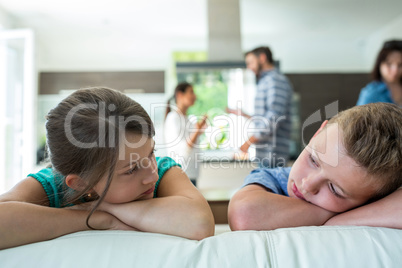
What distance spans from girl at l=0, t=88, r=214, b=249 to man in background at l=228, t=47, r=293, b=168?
5.12 feet

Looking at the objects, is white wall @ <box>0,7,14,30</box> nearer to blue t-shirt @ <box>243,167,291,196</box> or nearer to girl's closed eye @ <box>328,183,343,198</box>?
blue t-shirt @ <box>243,167,291,196</box>

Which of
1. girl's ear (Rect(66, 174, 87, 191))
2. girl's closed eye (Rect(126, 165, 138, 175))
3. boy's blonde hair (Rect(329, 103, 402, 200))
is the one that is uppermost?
boy's blonde hair (Rect(329, 103, 402, 200))

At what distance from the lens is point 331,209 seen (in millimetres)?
768

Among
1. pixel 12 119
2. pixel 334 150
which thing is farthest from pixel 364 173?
pixel 12 119

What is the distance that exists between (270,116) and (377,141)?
1.61 metres

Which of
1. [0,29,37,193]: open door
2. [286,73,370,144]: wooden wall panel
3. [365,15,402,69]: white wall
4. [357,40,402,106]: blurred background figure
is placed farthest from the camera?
[286,73,370,144]: wooden wall panel

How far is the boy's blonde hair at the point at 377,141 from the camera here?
2.20 feet

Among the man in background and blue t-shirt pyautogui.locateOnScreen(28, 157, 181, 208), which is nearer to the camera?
blue t-shirt pyautogui.locateOnScreen(28, 157, 181, 208)

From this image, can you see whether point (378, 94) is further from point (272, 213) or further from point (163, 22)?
point (163, 22)

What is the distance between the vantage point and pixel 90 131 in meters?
0.70

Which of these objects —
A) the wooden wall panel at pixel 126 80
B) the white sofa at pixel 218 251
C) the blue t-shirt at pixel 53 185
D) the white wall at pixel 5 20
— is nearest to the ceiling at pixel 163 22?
the white wall at pixel 5 20

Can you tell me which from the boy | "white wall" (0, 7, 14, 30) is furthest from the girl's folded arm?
"white wall" (0, 7, 14, 30)

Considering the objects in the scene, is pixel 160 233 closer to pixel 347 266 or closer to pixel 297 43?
pixel 347 266

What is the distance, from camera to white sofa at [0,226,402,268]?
57cm
